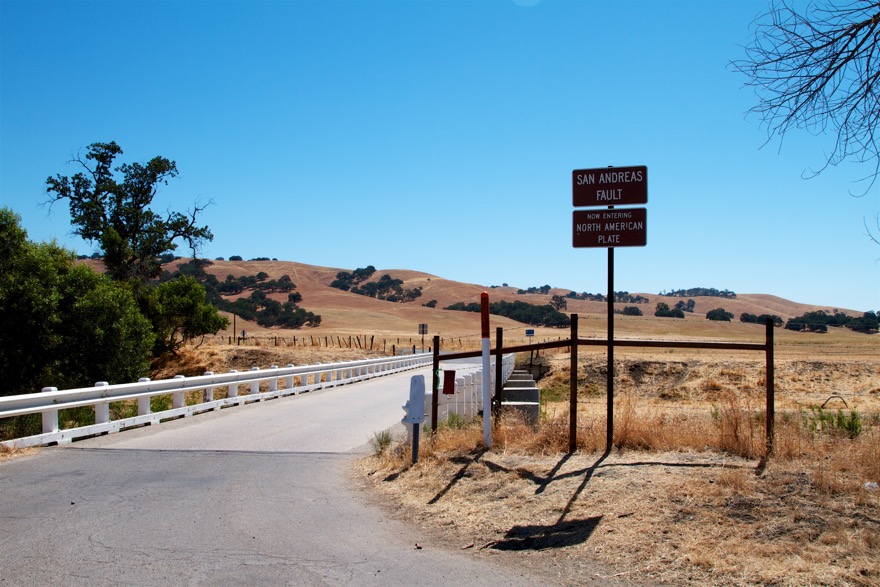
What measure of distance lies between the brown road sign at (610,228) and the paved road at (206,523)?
3991mm

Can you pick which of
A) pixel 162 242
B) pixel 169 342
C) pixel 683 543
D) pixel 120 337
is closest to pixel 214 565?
pixel 683 543

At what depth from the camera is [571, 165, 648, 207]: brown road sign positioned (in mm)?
9180

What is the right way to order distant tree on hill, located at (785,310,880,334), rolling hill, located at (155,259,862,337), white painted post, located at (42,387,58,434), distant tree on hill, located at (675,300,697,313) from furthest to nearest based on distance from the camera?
distant tree on hill, located at (675,300,697,313), rolling hill, located at (155,259,862,337), distant tree on hill, located at (785,310,880,334), white painted post, located at (42,387,58,434)

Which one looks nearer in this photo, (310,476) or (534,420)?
(310,476)

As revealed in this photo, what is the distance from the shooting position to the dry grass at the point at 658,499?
5.67 metres

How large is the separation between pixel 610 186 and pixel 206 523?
5.79 meters

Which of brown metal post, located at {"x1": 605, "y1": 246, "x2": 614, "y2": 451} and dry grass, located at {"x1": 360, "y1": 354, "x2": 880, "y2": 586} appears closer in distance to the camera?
dry grass, located at {"x1": 360, "y1": 354, "x2": 880, "y2": 586}

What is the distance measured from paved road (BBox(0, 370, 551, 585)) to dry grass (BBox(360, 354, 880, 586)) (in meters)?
0.55

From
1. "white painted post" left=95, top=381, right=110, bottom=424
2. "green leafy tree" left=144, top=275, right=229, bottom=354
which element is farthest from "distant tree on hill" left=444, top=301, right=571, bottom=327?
"white painted post" left=95, top=381, right=110, bottom=424

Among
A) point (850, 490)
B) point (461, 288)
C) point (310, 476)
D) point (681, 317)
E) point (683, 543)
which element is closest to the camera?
point (683, 543)

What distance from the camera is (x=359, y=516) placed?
7.76 metres

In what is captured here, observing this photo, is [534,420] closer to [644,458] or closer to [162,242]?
[644,458]

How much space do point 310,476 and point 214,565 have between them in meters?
3.85

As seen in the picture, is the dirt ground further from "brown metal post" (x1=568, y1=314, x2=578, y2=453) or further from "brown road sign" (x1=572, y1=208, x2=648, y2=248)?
"brown road sign" (x1=572, y1=208, x2=648, y2=248)
